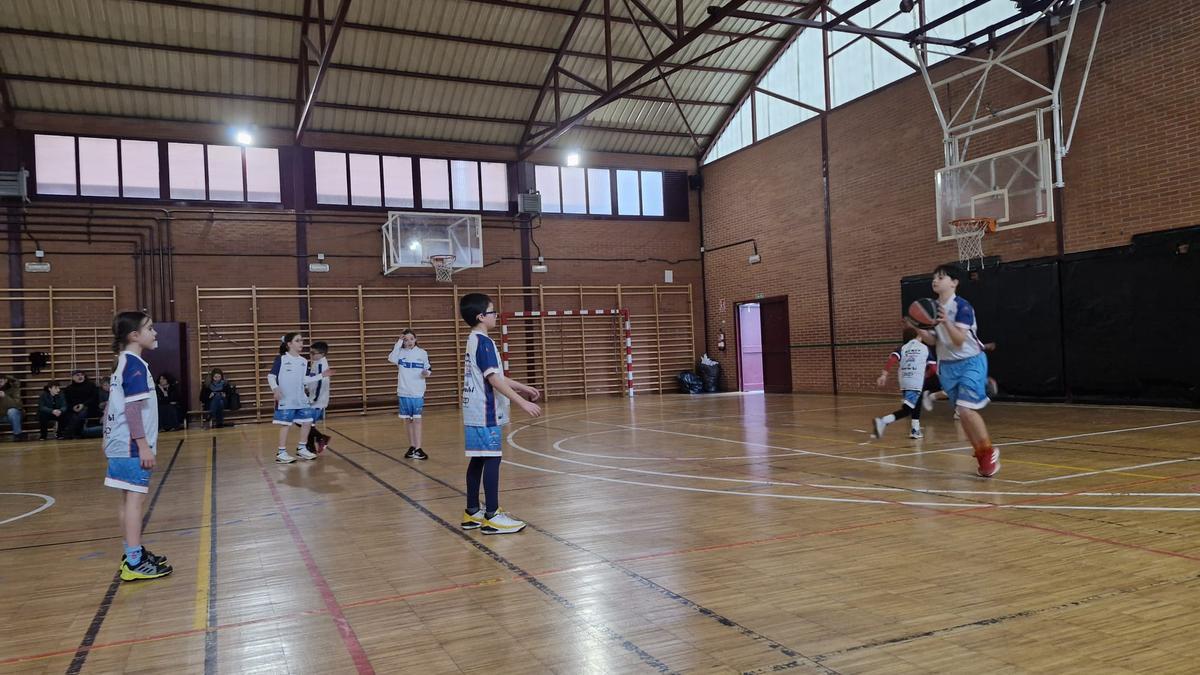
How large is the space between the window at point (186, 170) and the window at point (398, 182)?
4223 millimetres

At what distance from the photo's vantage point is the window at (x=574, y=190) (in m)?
22.0

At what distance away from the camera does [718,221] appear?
22.6 meters

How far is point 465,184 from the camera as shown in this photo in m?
20.8

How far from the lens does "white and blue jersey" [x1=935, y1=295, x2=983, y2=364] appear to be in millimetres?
6551

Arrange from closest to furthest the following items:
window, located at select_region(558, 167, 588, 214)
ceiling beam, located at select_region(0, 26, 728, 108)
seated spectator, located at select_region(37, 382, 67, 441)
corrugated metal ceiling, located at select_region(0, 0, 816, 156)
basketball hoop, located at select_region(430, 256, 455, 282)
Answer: seated spectator, located at select_region(37, 382, 67, 441) → ceiling beam, located at select_region(0, 26, 728, 108) → corrugated metal ceiling, located at select_region(0, 0, 816, 156) → basketball hoop, located at select_region(430, 256, 455, 282) → window, located at select_region(558, 167, 588, 214)

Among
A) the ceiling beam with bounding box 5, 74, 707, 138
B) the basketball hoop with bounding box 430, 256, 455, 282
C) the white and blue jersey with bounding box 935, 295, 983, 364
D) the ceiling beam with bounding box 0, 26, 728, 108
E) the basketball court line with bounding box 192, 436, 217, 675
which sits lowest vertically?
the basketball court line with bounding box 192, 436, 217, 675

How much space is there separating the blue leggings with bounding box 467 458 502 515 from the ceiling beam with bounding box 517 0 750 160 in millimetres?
9770

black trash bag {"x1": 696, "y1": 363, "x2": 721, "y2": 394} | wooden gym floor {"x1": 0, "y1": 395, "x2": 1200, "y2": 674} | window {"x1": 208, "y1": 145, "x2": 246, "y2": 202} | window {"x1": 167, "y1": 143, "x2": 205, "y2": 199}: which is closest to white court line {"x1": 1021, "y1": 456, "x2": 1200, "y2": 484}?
wooden gym floor {"x1": 0, "y1": 395, "x2": 1200, "y2": 674}

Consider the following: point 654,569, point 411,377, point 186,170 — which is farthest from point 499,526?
point 186,170

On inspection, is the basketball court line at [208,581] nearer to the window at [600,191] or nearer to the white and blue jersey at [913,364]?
the white and blue jersey at [913,364]

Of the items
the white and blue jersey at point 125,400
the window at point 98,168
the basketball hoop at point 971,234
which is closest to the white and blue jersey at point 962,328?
the white and blue jersey at point 125,400

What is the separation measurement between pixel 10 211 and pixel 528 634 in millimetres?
18241

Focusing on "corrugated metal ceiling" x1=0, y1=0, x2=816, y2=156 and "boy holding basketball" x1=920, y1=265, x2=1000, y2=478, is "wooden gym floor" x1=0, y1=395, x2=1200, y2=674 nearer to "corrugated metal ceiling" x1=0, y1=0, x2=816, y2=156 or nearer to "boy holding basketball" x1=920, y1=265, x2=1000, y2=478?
"boy holding basketball" x1=920, y1=265, x2=1000, y2=478

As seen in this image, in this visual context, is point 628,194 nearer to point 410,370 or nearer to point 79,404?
point 410,370
